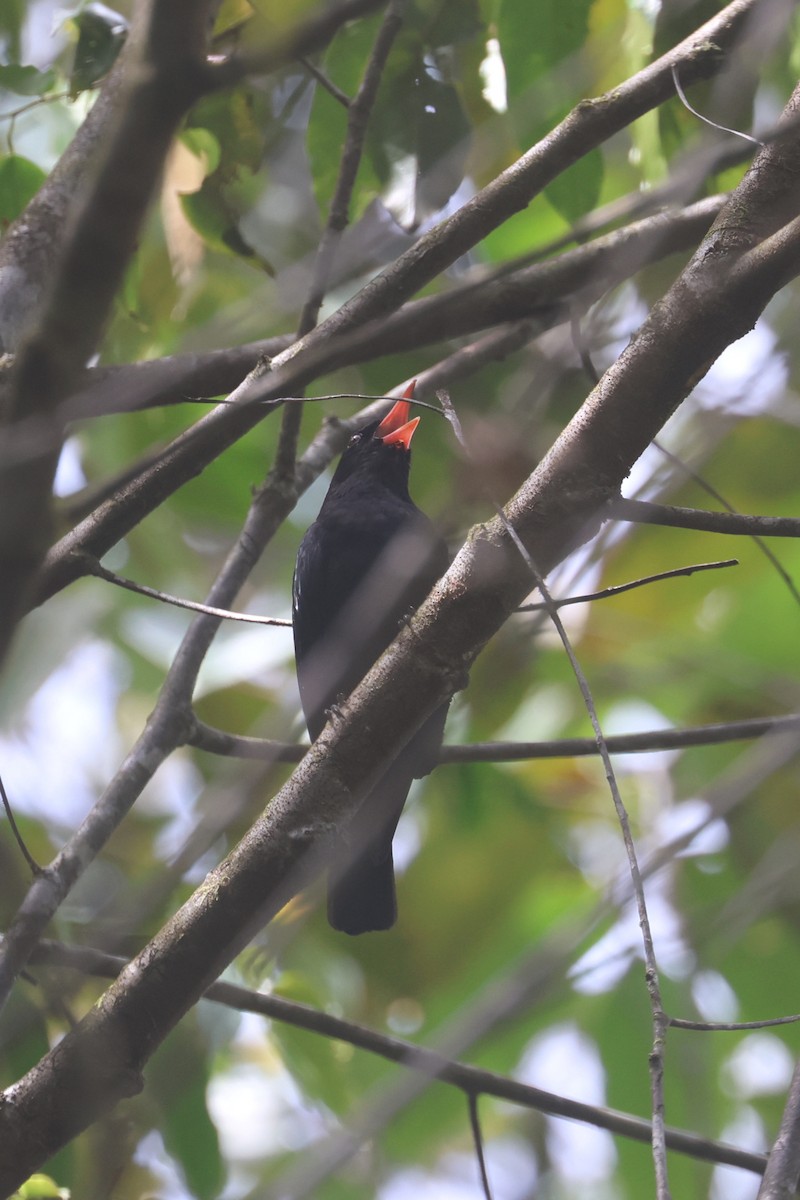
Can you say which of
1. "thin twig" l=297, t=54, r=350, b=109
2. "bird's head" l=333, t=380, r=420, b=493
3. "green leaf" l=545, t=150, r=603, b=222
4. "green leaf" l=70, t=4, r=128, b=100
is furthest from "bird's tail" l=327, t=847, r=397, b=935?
"green leaf" l=70, t=4, r=128, b=100

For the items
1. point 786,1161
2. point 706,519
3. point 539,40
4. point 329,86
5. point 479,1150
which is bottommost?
point 786,1161

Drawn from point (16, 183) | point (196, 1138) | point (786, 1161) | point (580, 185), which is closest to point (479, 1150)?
point (196, 1138)

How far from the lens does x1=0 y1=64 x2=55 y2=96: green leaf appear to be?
287 centimetres

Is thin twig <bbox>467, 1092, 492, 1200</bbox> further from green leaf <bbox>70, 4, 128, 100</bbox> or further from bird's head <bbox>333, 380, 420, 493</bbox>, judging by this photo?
green leaf <bbox>70, 4, 128, 100</bbox>

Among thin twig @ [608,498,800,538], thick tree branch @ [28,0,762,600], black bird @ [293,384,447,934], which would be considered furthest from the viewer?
black bird @ [293,384,447,934]

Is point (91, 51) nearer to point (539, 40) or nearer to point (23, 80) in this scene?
point (23, 80)

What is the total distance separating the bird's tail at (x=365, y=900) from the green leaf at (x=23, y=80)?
2.24m

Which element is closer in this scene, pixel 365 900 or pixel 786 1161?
pixel 786 1161

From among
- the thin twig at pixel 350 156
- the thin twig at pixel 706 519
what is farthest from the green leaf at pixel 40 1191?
the thin twig at pixel 350 156

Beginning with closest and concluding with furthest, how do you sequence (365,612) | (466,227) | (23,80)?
1. (466,227)
2. (23,80)
3. (365,612)

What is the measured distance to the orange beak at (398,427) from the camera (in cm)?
396

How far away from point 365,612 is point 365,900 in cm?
86

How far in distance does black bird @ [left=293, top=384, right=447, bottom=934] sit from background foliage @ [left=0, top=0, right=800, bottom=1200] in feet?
0.57

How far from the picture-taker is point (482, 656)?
11.2 feet
